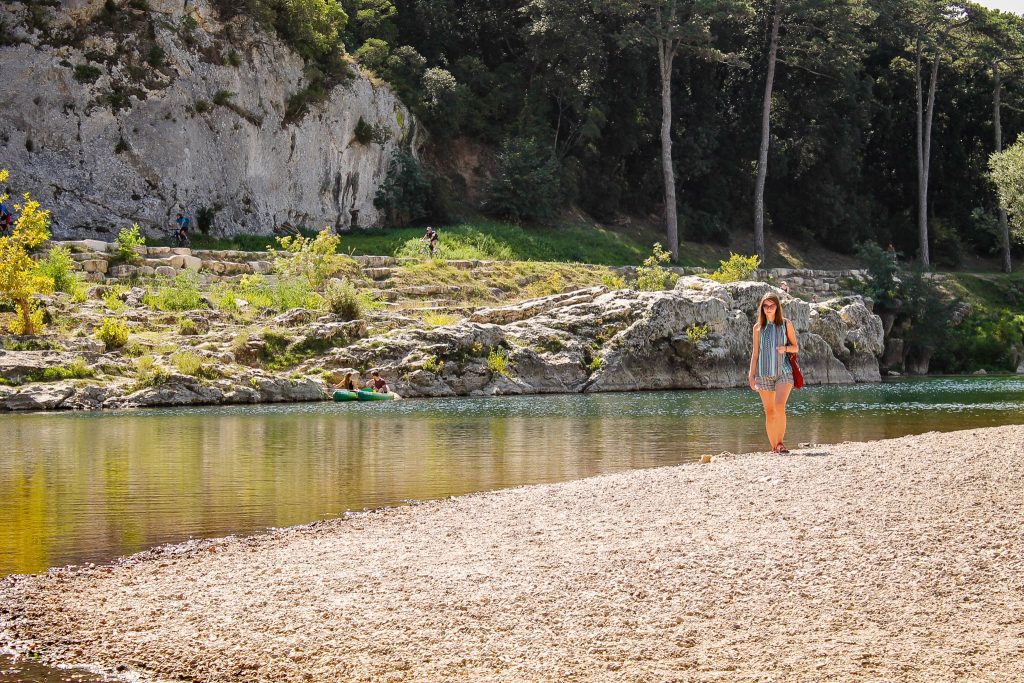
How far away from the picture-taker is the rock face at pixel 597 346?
30344mm

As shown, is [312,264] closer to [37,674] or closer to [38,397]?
[38,397]

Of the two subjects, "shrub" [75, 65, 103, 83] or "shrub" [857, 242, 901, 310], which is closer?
"shrub" [75, 65, 103, 83]

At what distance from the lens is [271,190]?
4478cm

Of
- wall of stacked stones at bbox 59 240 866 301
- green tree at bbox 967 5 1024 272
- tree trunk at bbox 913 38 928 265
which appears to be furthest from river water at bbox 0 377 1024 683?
green tree at bbox 967 5 1024 272

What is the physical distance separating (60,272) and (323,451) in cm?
1801

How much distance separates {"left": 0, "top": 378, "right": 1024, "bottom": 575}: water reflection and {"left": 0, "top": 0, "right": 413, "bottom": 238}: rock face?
17.4 m

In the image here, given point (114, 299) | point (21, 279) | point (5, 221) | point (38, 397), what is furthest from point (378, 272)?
point (38, 397)

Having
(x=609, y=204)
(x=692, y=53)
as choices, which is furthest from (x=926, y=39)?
(x=609, y=204)

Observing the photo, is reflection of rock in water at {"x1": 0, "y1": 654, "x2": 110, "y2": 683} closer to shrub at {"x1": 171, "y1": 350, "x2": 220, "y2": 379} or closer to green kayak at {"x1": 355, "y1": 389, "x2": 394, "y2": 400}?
shrub at {"x1": 171, "y1": 350, "x2": 220, "y2": 379}

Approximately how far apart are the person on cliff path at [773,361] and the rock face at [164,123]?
100.0 ft

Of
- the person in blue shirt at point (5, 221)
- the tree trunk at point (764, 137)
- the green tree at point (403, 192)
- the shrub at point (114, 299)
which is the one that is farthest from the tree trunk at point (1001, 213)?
the person in blue shirt at point (5, 221)

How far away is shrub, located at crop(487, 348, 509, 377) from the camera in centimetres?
3116

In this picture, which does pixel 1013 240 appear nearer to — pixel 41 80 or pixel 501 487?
pixel 41 80

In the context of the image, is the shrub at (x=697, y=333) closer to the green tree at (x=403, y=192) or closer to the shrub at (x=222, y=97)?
the green tree at (x=403, y=192)
